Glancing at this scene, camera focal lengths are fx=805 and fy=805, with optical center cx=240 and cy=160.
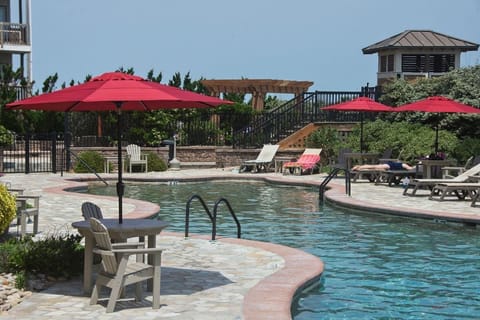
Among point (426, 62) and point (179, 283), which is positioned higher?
point (426, 62)

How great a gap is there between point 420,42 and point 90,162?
82.0 feet

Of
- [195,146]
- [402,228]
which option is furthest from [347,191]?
[195,146]

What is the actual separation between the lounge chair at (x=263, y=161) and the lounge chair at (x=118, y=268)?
2046cm

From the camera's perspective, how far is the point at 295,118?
32.5 metres

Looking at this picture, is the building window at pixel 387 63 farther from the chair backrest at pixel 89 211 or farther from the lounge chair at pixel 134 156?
the chair backrest at pixel 89 211

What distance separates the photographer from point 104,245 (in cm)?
796

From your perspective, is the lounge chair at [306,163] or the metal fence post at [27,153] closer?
the metal fence post at [27,153]

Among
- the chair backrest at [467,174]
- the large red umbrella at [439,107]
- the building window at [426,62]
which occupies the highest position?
the building window at [426,62]

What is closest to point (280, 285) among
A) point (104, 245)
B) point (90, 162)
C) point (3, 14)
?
point (104, 245)

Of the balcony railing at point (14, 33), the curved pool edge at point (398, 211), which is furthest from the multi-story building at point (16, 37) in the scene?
the curved pool edge at point (398, 211)

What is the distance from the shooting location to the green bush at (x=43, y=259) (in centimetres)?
909

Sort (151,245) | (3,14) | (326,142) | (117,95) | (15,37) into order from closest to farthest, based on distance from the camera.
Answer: (117,95) → (151,245) → (326,142) → (15,37) → (3,14)

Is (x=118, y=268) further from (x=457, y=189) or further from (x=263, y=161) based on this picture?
(x=263, y=161)

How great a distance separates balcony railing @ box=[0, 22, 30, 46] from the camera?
38.7 m
